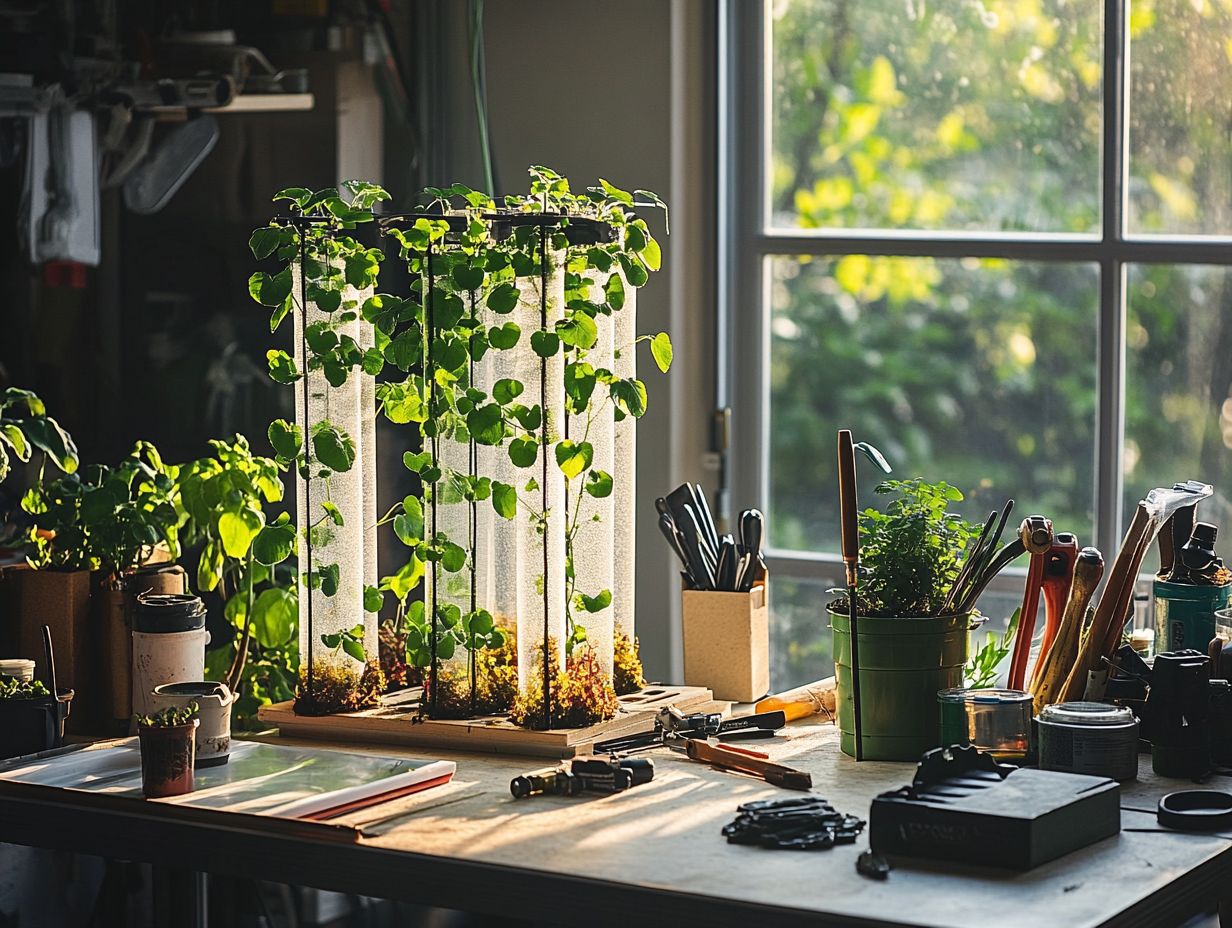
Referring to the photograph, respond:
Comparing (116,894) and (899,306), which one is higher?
(899,306)

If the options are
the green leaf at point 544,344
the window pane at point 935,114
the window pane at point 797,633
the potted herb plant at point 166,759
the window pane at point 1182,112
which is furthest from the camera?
the window pane at point 797,633

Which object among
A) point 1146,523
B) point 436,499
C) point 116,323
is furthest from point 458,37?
point 1146,523

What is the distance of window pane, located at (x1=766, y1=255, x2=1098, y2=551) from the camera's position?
111 inches

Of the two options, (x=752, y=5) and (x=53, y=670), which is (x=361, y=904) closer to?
(x=53, y=670)

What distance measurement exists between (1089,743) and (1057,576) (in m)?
0.26

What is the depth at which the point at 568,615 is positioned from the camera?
186 cm

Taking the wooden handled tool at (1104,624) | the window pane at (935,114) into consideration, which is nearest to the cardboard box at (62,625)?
the wooden handled tool at (1104,624)

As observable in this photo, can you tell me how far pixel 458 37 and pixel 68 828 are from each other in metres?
1.71

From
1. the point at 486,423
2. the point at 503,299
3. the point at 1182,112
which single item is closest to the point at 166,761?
the point at 486,423

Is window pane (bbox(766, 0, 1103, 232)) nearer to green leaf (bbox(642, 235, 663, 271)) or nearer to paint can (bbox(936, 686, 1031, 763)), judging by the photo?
green leaf (bbox(642, 235, 663, 271))

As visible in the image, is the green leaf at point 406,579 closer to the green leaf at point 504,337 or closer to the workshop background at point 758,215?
the green leaf at point 504,337

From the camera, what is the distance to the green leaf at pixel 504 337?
1797 mm

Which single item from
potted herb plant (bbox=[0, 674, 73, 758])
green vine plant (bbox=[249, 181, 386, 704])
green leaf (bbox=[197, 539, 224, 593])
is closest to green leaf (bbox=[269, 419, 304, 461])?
green vine plant (bbox=[249, 181, 386, 704])

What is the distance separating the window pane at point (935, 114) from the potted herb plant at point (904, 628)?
1.13m
